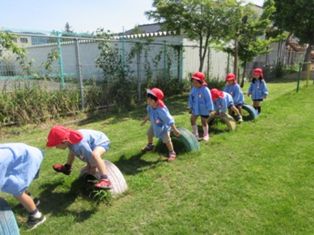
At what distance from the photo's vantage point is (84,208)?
4.07m

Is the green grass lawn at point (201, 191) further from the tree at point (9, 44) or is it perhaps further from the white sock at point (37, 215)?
the tree at point (9, 44)

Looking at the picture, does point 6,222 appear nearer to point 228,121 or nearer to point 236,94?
point 228,121

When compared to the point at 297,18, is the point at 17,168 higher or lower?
lower

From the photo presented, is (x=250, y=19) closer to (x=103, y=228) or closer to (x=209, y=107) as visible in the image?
(x=209, y=107)

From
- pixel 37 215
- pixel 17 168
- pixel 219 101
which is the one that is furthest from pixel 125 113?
pixel 17 168

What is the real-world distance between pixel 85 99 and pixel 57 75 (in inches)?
41.4

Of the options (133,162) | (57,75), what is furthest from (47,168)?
(57,75)

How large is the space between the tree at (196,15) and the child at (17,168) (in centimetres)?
895

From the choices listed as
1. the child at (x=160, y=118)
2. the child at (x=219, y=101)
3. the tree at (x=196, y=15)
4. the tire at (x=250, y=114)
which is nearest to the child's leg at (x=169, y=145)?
the child at (x=160, y=118)

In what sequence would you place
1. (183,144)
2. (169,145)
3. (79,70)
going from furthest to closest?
(79,70) < (183,144) < (169,145)

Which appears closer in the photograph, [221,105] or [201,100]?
[201,100]

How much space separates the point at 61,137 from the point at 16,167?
2.29ft

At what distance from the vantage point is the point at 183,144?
600cm

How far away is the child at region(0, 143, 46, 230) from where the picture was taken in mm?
3240
